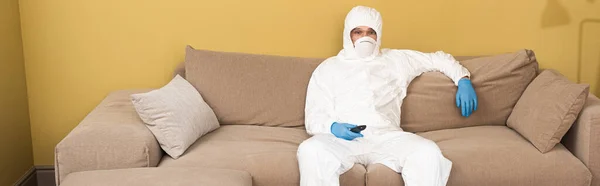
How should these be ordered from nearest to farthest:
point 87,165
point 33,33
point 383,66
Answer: point 87,165, point 383,66, point 33,33

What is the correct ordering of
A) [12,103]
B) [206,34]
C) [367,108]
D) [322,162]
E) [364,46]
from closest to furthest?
[322,162] → [367,108] → [364,46] → [12,103] → [206,34]

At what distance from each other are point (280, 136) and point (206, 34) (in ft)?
2.63

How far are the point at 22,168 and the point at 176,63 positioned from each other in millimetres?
952

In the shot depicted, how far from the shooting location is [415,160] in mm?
2795

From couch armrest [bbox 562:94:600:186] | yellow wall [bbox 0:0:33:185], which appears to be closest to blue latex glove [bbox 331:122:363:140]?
couch armrest [bbox 562:94:600:186]

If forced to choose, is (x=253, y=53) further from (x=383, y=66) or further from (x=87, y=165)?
(x=87, y=165)

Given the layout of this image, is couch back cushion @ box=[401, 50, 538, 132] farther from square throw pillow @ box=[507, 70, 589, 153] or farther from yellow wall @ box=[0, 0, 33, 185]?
yellow wall @ box=[0, 0, 33, 185]

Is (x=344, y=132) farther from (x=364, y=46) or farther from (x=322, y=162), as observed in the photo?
(x=364, y=46)

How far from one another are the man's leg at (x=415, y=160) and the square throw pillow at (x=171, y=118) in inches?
30.6

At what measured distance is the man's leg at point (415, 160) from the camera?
2.75m

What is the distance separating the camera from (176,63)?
3732 mm

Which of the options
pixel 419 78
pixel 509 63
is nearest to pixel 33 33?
pixel 419 78

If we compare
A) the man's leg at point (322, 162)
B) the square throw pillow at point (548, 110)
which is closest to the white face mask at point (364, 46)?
the man's leg at point (322, 162)

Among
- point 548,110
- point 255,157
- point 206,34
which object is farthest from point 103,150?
point 548,110
